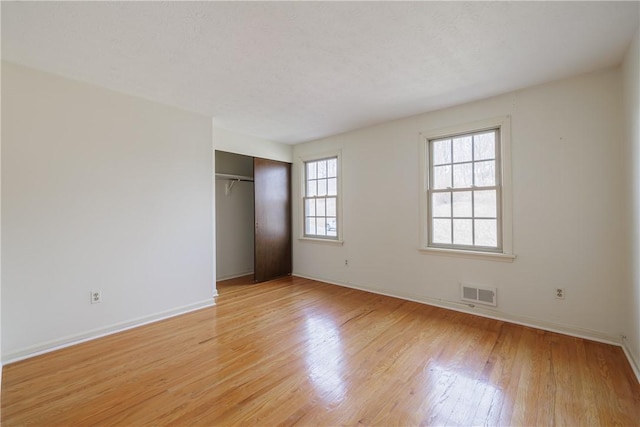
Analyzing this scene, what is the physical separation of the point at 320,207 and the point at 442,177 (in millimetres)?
2194

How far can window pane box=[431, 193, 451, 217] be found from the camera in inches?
145

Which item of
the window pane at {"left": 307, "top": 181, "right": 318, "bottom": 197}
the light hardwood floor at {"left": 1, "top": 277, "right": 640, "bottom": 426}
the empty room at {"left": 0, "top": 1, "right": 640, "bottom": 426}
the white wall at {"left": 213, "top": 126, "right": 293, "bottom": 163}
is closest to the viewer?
the light hardwood floor at {"left": 1, "top": 277, "right": 640, "bottom": 426}

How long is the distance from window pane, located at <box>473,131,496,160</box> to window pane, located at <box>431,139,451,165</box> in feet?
1.01

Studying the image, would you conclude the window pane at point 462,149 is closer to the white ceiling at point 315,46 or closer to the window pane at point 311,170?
the white ceiling at point 315,46

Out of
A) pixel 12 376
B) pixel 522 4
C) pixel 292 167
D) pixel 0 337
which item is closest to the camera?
pixel 522 4

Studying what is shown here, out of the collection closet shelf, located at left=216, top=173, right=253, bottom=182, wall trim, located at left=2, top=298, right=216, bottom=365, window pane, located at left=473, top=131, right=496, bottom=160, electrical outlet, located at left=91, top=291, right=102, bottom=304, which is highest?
window pane, located at left=473, top=131, right=496, bottom=160

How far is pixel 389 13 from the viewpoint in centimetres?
186

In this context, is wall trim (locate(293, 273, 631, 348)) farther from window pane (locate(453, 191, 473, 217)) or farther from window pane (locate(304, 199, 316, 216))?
window pane (locate(304, 199, 316, 216))

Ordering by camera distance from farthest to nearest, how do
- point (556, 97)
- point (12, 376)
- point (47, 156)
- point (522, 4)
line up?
1. point (556, 97)
2. point (47, 156)
3. point (12, 376)
4. point (522, 4)

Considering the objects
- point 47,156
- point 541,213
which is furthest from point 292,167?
point 541,213

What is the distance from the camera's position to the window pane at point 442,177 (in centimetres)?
370

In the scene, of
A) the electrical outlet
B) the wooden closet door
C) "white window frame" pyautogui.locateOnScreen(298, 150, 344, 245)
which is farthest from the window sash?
the electrical outlet

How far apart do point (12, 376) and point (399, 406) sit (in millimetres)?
2898

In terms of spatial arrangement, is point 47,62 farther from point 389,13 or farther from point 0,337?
point 389,13
